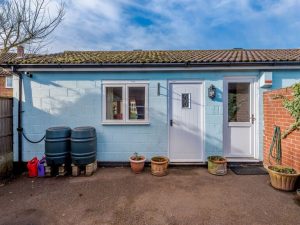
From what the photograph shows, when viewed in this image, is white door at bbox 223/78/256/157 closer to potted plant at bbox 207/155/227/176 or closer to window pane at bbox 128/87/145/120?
potted plant at bbox 207/155/227/176

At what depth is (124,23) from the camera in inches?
363

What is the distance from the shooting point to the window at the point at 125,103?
5117 millimetres

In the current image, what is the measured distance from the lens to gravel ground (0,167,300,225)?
8.92 feet

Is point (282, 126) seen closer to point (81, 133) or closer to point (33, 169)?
point (81, 133)

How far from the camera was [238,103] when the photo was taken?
525 cm

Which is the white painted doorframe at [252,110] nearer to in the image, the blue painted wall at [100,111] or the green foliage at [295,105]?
the blue painted wall at [100,111]

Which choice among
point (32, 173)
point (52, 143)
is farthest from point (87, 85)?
point (32, 173)

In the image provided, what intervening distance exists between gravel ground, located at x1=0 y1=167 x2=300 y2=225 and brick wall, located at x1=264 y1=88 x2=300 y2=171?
75cm

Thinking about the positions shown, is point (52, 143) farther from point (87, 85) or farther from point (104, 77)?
point (104, 77)

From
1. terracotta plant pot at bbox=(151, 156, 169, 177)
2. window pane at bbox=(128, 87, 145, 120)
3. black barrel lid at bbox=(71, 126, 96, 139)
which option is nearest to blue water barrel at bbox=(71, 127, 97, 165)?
black barrel lid at bbox=(71, 126, 96, 139)

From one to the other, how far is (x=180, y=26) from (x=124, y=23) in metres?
3.03

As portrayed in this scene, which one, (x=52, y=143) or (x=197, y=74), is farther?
(x=197, y=74)

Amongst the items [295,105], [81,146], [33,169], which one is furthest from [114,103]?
[295,105]

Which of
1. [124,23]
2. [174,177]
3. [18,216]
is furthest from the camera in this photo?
[124,23]
